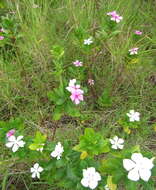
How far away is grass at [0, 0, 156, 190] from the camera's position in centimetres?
161

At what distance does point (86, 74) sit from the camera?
185cm

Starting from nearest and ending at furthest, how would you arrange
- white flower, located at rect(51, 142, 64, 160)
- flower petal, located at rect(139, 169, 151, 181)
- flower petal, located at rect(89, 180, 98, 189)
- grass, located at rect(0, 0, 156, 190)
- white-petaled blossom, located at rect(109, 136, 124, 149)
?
flower petal, located at rect(139, 169, 151, 181) < flower petal, located at rect(89, 180, 98, 189) < white flower, located at rect(51, 142, 64, 160) < white-petaled blossom, located at rect(109, 136, 124, 149) < grass, located at rect(0, 0, 156, 190)

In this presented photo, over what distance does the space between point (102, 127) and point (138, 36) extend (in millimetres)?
797

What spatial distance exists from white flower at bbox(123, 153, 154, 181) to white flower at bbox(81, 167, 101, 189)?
0.16 m

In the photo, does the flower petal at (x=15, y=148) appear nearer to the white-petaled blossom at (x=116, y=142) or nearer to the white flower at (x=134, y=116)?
the white-petaled blossom at (x=116, y=142)

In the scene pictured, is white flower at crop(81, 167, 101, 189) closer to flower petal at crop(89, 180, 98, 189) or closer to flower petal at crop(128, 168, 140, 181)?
flower petal at crop(89, 180, 98, 189)

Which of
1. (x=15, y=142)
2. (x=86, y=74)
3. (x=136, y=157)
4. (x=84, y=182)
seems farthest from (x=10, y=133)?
(x=86, y=74)

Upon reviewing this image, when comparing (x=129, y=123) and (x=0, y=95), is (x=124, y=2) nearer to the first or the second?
(x=129, y=123)

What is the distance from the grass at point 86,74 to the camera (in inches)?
63.5

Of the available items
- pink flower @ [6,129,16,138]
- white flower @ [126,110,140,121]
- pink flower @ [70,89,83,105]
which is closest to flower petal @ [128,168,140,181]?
pink flower @ [70,89,83,105]

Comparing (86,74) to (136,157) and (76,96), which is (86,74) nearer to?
(76,96)

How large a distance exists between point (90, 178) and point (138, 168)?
20 centimetres

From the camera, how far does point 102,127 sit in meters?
1.57

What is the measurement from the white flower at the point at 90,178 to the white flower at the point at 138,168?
0.51 feet
